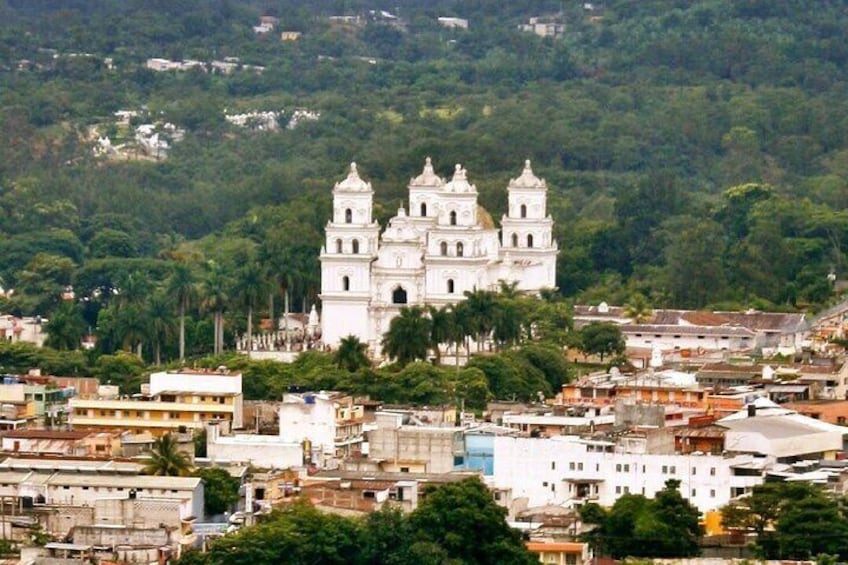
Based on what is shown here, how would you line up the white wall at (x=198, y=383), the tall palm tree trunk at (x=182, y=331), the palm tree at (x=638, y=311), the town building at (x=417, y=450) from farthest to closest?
the palm tree at (x=638, y=311)
the tall palm tree trunk at (x=182, y=331)
the white wall at (x=198, y=383)
the town building at (x=417, y=450)

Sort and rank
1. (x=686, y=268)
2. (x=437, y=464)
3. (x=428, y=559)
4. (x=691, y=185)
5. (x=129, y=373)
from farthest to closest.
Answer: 1. (x=691, y=185)
2. (x=686, y=268)
3. (x=129, y=373)
4. (x=437, y=464)
5. (x=428, y=559)

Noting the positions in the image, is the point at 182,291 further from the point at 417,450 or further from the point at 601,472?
the point at 601,472

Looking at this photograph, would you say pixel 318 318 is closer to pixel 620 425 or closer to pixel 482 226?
pixel 482 226

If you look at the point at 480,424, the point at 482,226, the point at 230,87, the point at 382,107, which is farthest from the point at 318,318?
the point at 230,87

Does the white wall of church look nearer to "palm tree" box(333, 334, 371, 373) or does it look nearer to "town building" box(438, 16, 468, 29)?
"palm tree" box(333, 334, 371, 373)

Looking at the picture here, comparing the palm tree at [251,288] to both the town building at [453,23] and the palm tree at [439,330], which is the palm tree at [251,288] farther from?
the town building at [453,23]

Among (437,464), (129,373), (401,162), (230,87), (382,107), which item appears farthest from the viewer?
(230,87)

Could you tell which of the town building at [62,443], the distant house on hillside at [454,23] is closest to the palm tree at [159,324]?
the town building at [62,443]
